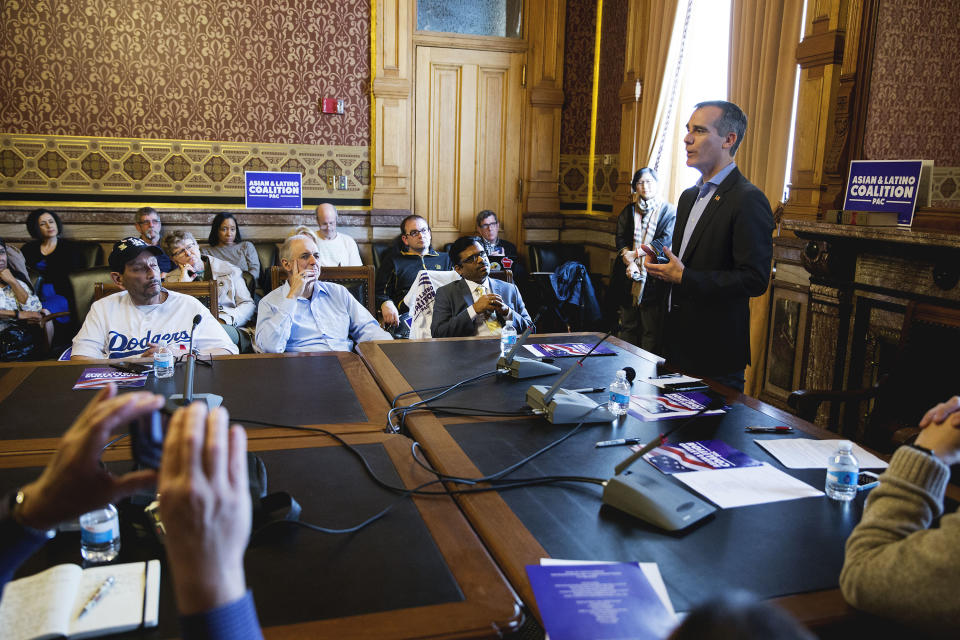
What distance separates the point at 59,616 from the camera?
995mm

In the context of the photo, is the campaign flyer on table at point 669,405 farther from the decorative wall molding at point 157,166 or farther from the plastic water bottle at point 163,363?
the decorative wall molding at point 157,166

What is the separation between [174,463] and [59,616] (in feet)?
1.81

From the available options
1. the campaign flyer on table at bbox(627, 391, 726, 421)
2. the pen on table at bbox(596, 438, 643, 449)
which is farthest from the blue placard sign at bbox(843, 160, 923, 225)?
the pen on table at bbox(596, 438, 643, 449)

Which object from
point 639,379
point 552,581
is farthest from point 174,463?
point 639,379

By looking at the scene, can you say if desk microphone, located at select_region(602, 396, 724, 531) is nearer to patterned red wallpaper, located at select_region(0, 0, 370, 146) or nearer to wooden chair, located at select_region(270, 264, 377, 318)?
wooden chair, located at select_region(270, 264, 377, 318)

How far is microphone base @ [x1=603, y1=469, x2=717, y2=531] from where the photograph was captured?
132cm

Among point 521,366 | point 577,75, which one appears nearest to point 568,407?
point 521,366

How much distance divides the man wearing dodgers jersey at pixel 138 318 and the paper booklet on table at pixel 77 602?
5.39 feet

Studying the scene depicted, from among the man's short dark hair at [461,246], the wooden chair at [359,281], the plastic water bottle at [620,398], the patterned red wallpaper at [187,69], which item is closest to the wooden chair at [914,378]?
the plastic water bottle at [620,398]

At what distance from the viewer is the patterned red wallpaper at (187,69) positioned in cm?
550

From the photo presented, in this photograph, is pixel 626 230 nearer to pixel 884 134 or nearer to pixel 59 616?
pixel 884 134

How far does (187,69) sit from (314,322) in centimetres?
356

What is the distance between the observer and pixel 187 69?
5.73m

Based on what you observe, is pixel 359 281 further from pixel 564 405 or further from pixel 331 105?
pixel 331 105
